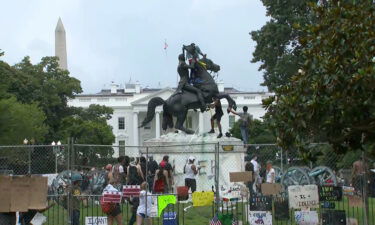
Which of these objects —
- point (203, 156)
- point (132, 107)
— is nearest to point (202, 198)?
point (203, 156)

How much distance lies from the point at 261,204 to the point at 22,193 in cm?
470

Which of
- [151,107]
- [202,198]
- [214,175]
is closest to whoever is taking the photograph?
[202,198]

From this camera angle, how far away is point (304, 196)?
14.8 meters

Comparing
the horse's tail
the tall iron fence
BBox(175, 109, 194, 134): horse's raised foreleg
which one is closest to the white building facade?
the horse's tail

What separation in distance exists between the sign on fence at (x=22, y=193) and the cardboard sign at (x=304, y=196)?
4.76 m

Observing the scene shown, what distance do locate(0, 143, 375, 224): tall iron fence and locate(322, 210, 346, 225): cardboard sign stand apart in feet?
0.29

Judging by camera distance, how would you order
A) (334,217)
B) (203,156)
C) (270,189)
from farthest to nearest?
(203,156)
(270,189)
(334,217)

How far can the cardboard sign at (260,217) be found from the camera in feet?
49.0

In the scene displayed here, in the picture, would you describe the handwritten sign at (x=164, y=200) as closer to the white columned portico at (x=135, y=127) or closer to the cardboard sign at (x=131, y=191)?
the cardboard sign at (x=131, y=191)

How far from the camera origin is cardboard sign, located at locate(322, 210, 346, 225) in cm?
1424

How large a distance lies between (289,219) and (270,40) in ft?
68.5

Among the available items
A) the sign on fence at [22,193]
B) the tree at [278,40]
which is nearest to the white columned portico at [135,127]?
the tree at [278,40]

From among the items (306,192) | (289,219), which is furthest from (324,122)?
(289,219)

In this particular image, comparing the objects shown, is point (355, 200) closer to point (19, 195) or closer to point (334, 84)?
point (334, 84)
